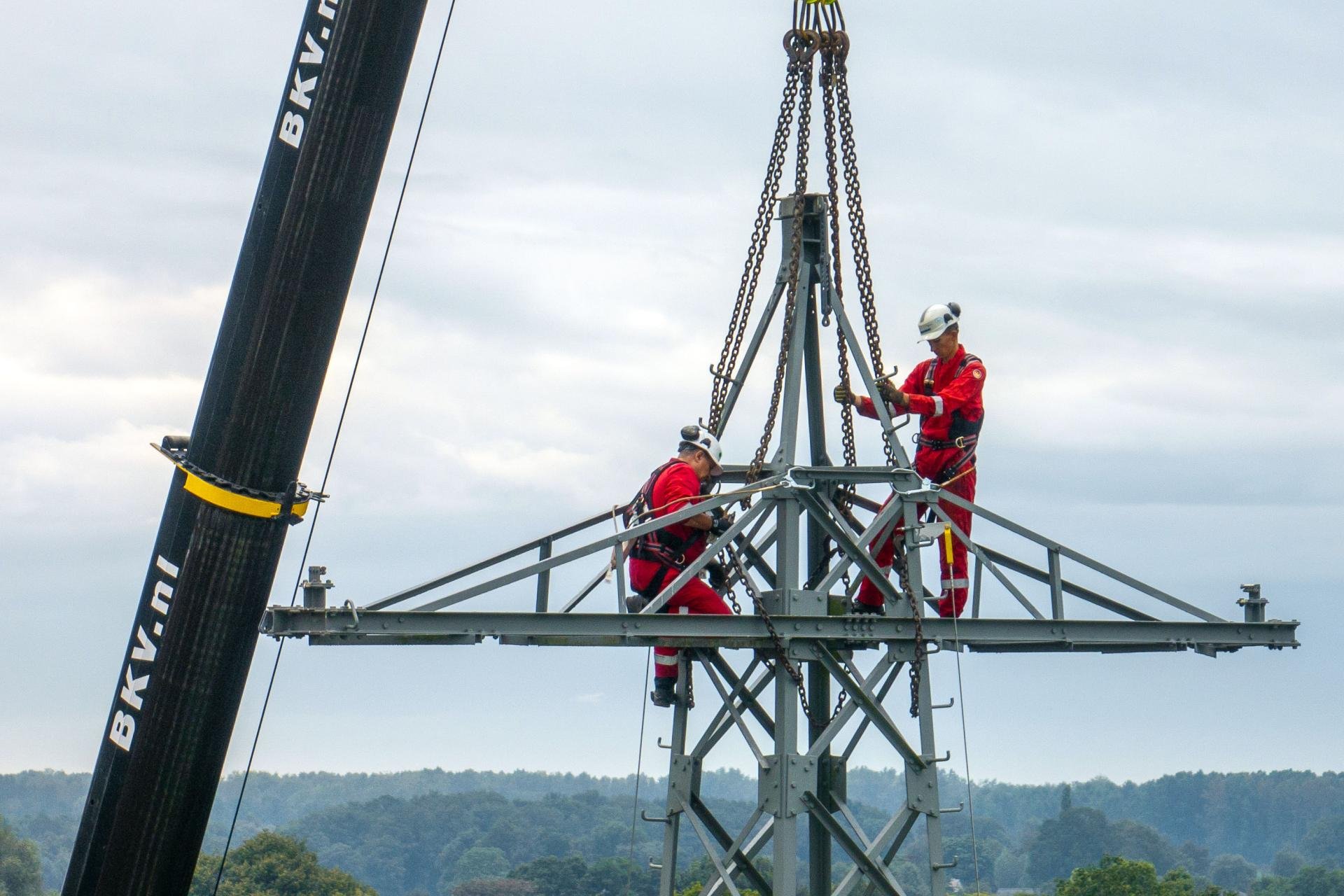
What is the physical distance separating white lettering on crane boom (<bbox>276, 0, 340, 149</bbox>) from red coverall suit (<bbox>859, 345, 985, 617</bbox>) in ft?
18.8

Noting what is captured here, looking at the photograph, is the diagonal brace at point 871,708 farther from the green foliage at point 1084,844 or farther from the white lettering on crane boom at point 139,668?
the green foliage at point 1084,844

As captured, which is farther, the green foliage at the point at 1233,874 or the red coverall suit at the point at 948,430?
the green foliage at the point at 1233,874

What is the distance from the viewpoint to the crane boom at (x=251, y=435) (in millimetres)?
13945

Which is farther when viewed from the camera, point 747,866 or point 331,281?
point 747,866

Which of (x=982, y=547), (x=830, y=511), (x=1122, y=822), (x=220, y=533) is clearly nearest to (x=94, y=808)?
(x=220, y=533)

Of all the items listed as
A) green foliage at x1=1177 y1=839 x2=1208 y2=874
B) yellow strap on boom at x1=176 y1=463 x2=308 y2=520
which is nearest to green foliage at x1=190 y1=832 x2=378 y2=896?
yellow strap on boom at x1=176 y1=463 x2=308 y2=520

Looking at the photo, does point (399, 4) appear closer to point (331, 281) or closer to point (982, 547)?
point (331, 281)

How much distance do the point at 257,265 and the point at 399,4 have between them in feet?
7.57

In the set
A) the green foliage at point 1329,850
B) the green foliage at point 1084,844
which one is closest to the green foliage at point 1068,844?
the green foliage at point 1084,844

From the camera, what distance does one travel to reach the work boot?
16.3 meters

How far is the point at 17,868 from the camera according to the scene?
107 metres

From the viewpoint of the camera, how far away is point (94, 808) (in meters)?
14.3

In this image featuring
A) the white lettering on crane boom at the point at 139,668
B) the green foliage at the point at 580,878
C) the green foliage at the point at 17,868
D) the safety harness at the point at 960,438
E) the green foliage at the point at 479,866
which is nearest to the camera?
the white lettering on crane boom at the point at 139,668

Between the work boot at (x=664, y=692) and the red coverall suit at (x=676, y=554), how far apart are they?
2.71 ft
